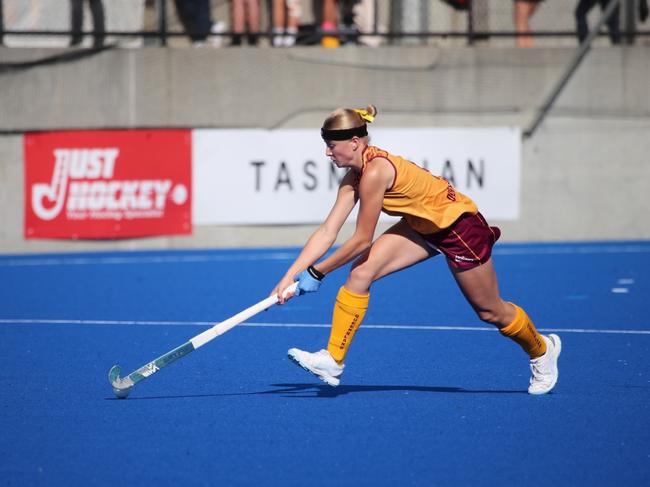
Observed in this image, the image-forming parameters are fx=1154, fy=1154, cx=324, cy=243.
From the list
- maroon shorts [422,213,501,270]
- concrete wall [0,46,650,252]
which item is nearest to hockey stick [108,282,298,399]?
maroon shorts [422,213,501,270]

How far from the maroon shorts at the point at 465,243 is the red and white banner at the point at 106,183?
332 inches

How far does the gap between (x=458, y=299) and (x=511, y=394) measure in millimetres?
4069

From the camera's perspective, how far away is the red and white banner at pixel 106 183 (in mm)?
14203

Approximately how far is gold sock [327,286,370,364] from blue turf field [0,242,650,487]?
1.04 ft

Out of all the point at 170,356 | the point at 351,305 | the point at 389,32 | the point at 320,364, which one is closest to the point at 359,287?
the point at 351,305

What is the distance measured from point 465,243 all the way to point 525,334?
0.64 meters

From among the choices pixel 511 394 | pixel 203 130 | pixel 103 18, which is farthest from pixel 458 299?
pixel 103 18

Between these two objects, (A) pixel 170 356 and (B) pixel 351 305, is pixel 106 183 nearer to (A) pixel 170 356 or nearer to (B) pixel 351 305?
(A) pixel 170 356

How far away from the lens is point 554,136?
50.4 ft

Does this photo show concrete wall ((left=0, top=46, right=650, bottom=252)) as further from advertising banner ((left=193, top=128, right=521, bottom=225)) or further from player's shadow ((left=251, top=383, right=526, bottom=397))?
player's shadow ((left=251, top=383, right=526, bottom=397))

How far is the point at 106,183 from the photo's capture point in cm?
1425

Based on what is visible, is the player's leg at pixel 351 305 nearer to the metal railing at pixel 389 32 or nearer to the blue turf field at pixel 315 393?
the blue turf field at pixel 315 393

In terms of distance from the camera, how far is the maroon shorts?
633 centimetres

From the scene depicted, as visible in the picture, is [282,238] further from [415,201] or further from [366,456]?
[366,456]
